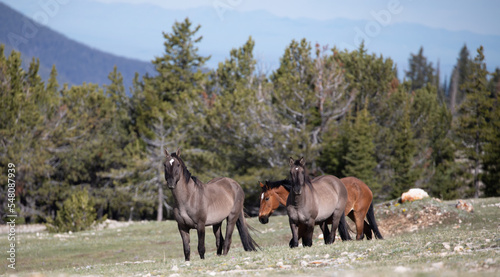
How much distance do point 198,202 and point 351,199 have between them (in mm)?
4256

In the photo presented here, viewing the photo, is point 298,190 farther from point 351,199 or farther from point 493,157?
point 493,157

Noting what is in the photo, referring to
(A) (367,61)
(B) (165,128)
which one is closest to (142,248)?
(B) (165,128)

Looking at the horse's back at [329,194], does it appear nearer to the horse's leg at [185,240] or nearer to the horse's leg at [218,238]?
the horse's leg at [218,238]

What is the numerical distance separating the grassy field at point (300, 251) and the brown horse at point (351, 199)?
0.90 metres

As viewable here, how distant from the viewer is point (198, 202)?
1125 centimetres

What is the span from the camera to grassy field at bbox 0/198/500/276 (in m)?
7.81

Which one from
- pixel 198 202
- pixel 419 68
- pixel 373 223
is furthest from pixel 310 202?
pixel 419 68

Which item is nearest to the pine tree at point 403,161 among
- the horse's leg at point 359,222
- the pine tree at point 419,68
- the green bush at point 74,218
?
the green bush at point 74,218

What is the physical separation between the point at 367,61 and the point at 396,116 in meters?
6.39

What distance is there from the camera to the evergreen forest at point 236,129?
39781mm

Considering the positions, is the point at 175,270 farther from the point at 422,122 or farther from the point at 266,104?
the point at 422,122

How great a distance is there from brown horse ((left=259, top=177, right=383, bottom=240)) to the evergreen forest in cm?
2497

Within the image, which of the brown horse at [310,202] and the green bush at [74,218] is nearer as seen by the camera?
the brown horse at [310,202]

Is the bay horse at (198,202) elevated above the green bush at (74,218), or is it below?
above
